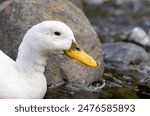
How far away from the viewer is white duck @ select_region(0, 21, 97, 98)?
258 inches

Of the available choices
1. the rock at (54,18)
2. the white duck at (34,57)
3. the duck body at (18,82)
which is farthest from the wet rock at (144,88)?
the duck body at (18,82)

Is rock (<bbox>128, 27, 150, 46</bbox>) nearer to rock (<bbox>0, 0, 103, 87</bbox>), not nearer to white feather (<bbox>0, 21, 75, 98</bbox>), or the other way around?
rock (<bbox>0, 0, 103, 87</bbox>)

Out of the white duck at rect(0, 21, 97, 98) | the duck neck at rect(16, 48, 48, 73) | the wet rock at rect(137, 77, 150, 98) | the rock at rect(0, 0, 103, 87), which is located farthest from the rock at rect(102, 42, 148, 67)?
the duck neck at rect(16, 48, 48, 73)

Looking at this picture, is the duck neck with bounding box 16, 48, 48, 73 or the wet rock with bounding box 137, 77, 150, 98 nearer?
the duck neck with bounding box 16, 48, 48, 73

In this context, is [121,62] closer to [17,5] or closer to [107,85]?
[107,85]

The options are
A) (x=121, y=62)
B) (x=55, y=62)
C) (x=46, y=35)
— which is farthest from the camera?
(x=121, y=62)

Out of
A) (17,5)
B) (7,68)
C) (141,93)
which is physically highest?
(17,5)

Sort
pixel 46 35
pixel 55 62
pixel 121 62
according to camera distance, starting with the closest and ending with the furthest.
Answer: pixel 46 35 → pixel 55 62 → pixel 121 62

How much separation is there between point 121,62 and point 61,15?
163 centimetres

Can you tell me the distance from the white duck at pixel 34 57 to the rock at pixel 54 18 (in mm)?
1465

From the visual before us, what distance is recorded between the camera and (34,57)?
6.66m

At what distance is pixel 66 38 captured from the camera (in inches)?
260

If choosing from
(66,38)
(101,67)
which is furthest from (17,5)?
(66,38)

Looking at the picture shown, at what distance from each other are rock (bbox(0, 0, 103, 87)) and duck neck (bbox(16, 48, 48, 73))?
1.48 meters
